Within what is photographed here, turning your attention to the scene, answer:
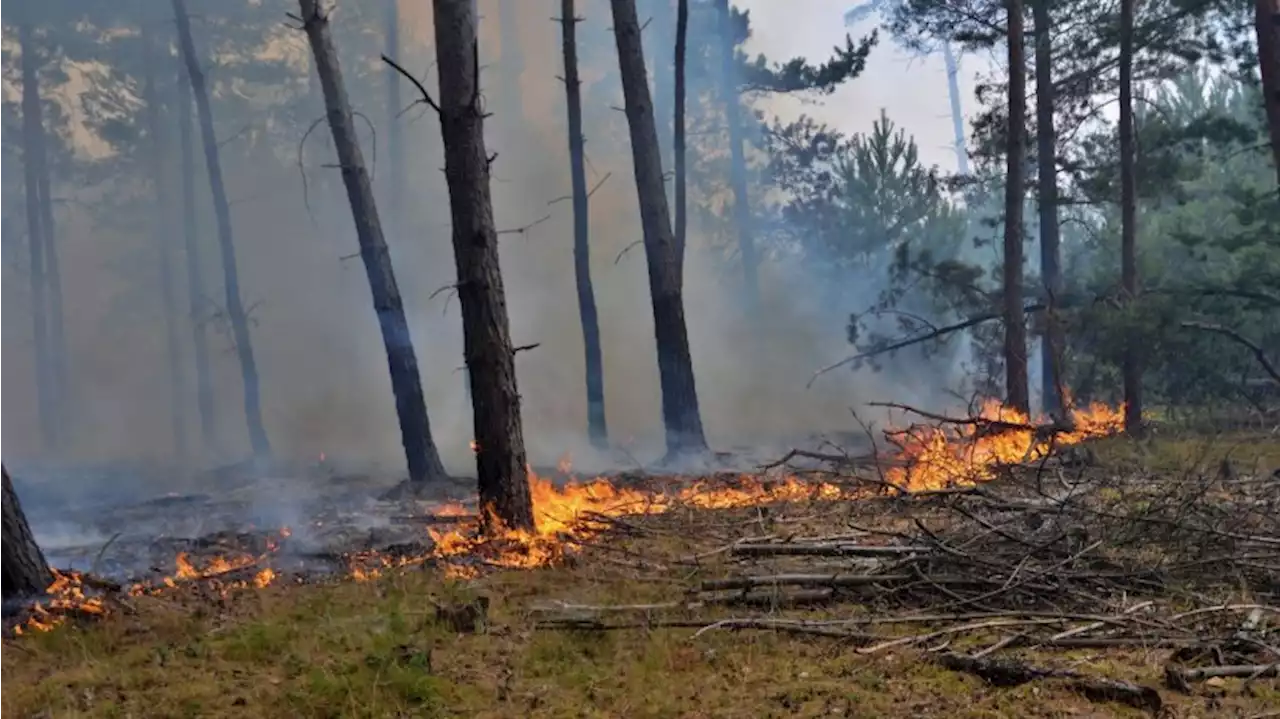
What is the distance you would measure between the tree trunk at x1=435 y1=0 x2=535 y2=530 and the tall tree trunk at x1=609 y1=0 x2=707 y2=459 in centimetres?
628

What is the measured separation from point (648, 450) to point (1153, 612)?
1402cm

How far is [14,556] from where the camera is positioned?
6023 mm

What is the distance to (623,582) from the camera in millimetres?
6191

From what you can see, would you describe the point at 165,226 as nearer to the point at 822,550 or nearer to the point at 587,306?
the point at 587,306

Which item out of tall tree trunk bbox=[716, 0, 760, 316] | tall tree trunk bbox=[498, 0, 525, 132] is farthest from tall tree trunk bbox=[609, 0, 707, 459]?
tall tree trunk bbox=[498, 0, 525, 132]

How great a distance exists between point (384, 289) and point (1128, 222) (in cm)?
1046

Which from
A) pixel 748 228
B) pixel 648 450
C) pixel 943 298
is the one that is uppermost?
pixel 748 228

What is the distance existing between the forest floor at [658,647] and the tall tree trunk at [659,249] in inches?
302

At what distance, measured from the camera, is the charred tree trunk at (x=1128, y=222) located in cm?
1371

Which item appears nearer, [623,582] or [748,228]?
[623,582]

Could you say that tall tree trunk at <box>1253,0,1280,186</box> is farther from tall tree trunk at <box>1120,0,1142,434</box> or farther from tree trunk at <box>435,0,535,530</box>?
tree trunk at <box>435,0,535,530</box>

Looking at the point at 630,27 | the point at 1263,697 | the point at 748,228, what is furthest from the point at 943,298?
the point at 1263,697

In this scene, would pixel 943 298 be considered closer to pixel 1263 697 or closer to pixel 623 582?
pixel 623 582

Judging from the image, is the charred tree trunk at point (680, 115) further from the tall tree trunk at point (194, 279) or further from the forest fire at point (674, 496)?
the tall tree trunk at point (194, 279)
